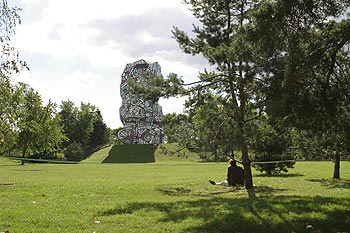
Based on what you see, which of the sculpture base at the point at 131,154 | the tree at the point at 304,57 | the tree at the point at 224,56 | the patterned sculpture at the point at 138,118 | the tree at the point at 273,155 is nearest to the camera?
the tree at the point at 304,57

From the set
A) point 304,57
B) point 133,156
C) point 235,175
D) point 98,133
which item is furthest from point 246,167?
point 98,133

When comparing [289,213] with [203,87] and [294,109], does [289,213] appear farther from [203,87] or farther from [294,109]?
[203,87]

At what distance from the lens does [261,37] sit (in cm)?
938

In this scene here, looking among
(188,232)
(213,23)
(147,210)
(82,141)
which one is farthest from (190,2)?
(82,141)

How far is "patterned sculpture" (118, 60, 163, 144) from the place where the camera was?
7662cm

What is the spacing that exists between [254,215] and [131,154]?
2616 inches

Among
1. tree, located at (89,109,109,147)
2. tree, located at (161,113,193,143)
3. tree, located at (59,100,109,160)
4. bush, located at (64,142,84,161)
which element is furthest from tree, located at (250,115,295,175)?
tree, located at (89,109,109,147)

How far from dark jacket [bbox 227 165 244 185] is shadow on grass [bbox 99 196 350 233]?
6.92m

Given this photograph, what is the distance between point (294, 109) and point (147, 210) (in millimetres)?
4342

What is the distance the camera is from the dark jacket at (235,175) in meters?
18.1

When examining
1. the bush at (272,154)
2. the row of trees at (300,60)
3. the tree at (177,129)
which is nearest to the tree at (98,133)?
the bush at (272,154)

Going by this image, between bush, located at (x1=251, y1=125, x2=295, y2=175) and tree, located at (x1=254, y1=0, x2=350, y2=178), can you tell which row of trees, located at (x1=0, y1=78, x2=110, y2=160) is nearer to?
tree, located at (x1=254, y1=0, x2=350, y2=178)

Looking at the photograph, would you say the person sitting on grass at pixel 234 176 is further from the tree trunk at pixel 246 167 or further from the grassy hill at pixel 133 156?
the grassy hill at pixel 133 156

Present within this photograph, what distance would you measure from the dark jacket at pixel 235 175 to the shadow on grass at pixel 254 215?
692 centimetres
